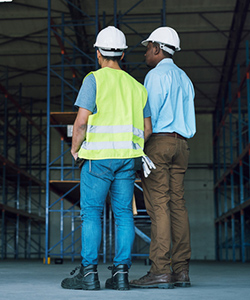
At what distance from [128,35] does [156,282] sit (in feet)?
47.6

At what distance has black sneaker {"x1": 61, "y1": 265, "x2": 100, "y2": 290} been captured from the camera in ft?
10.7

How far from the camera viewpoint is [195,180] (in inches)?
941

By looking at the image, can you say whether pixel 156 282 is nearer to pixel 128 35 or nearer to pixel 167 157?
pixel 167 157

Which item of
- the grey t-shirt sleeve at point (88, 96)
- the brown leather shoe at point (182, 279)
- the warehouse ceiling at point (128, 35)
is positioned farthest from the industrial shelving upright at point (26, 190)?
the grey t-shirt sleeve at point (88, 96)

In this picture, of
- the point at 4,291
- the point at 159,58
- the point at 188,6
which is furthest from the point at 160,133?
the point at 188,6

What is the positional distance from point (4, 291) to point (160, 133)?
1641 mm

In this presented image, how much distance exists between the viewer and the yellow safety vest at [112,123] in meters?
3.43

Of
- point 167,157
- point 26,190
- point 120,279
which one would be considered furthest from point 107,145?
point 26,190

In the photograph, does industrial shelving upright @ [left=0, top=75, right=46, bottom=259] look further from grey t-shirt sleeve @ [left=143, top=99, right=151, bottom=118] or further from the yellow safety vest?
the yellow safety vest

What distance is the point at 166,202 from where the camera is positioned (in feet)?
12.2

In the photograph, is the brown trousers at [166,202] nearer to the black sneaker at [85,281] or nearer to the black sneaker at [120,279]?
the black sneaker at [120,279]

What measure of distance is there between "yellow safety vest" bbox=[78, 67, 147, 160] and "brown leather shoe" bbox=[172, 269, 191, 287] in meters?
1.01

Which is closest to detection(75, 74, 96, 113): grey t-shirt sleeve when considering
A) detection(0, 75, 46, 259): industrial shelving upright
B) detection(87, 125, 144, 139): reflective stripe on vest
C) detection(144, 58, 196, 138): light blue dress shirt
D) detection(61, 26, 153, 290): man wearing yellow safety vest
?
detection(61, 26, 153, 290): man wearing yellow safety vest

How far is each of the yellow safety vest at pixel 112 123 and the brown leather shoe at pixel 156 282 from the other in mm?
897
